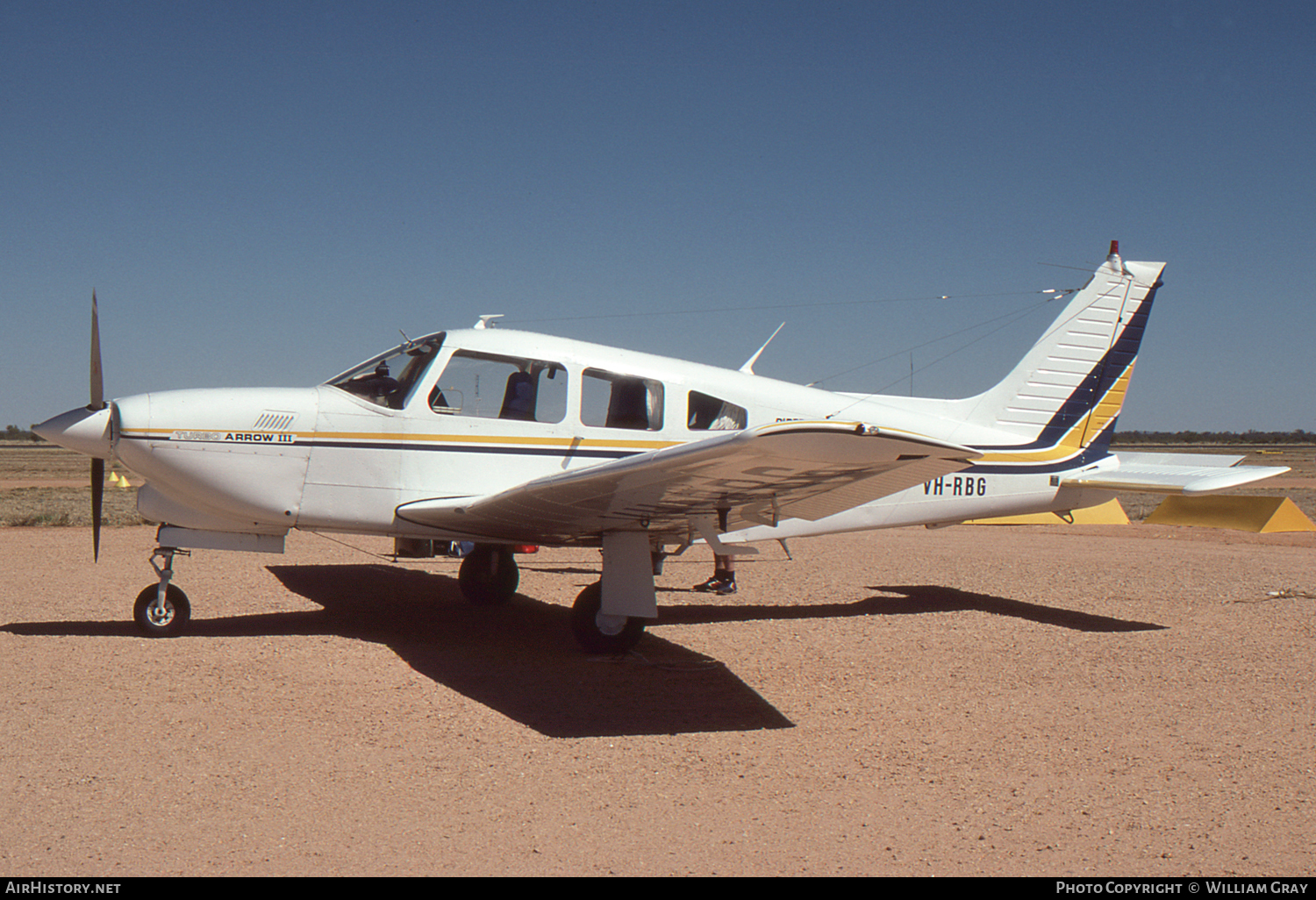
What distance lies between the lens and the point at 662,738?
16.9 feet

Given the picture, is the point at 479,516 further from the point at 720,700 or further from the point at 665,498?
the point at 720,700

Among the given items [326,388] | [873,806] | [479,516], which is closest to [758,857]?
[873,806]

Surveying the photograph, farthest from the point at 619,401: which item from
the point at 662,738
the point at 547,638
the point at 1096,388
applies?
the point at 1096,388

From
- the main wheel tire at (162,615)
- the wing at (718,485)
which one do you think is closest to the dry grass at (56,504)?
the main wheel tire at (162,615)

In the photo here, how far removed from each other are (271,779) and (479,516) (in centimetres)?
277

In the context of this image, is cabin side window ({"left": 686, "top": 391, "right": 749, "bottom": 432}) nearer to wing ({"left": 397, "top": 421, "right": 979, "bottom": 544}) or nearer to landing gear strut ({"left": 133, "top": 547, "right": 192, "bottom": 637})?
wing ({"left": 397, "top": 421, "right": 979, "bottom": 544})

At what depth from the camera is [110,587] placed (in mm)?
9695

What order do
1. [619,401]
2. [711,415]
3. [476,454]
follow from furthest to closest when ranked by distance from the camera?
1. [711,415]
2. [619,401]
3. [476,454]

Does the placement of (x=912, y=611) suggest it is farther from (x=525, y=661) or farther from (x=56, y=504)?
(x=56, y=504)

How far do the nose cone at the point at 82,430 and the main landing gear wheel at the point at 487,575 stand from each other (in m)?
3.68

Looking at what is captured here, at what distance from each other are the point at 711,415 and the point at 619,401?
799 millimetres

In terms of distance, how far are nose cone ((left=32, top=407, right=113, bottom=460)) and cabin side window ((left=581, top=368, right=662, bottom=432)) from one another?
3.47m

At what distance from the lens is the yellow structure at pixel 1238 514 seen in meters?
18.4

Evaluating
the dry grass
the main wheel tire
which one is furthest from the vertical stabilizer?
the dry grass
